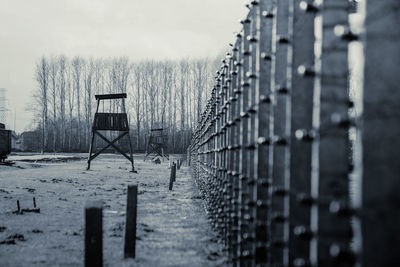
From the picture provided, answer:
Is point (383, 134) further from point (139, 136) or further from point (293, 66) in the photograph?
point (139, 136)

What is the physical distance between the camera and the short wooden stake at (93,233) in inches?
137

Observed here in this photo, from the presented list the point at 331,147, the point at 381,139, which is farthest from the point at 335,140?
the point at 381,139

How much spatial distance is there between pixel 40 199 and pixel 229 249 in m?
5.70

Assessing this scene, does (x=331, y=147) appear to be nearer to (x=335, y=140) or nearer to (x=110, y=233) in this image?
(x=335, y=140)

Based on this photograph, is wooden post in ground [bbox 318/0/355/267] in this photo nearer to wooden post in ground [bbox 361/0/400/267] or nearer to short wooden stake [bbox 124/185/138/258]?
wooden post in ground [bbox 361/0/400/267]

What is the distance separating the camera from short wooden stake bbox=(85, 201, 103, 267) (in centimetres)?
348

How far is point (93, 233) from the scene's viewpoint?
3.49 metres

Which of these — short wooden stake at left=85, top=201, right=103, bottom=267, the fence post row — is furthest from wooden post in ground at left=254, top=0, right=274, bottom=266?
short wooden stake at left=85, top=201, right=103, bottom=267

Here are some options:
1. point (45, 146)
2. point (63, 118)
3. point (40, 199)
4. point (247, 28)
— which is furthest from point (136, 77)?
point (247, 28)

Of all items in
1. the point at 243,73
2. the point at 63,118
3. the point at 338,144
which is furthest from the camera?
the point at 63,118

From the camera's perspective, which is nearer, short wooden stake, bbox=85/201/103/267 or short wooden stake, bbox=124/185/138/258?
short wooden stake, bbox=85/201/103/267

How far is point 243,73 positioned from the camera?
383 centimetres

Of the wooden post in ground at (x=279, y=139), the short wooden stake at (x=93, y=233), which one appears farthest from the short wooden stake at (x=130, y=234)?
the wooden post in ground at (x=279, y=139)

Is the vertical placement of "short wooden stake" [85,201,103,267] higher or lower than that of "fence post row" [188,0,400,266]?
lower
